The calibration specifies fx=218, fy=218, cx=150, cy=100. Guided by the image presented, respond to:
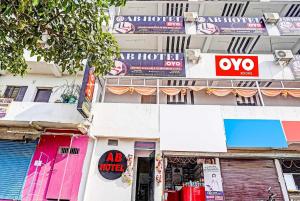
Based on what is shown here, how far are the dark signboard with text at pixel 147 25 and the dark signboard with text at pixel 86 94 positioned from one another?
4176mm

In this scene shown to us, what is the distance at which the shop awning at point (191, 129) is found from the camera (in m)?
8.76

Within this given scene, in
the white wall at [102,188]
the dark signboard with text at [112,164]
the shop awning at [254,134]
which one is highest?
the shop awning at [254,134]

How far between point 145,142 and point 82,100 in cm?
321

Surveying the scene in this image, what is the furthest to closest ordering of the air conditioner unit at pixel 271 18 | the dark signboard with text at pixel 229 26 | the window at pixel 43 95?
1. the air conditioner unit at pixel 271 18
2. the dark signboard with text at pixel 229 26
3. the window at pixel 43 95

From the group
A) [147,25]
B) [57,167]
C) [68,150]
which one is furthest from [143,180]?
[147,25]

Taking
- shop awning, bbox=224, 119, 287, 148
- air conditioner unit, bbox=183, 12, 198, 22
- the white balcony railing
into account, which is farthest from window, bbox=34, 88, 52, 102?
shop awning, bbox=224, 119, 287, 148

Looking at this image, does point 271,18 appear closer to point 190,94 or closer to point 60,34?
point 190,94

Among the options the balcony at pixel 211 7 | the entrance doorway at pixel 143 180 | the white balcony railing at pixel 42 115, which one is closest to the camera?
the white balcony railing at pixel 42 115

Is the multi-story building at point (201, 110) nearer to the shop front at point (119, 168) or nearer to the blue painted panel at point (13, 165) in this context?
the shop front at point (119, 168)

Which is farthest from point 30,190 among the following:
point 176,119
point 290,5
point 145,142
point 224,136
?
point 290,5

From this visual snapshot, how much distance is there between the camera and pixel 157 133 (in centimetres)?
916

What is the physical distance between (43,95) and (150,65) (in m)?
5.55

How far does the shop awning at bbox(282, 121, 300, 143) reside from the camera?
344 inches

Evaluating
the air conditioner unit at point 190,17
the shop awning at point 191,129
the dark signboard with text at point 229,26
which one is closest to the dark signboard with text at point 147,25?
the air conditioner unit at point 190,17
